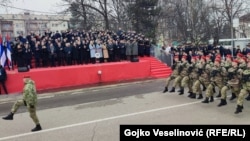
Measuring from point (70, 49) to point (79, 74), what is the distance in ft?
5.82

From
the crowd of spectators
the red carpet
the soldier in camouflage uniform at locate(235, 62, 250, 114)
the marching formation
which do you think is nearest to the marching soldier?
the marching formation

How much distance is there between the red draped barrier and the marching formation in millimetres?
6201

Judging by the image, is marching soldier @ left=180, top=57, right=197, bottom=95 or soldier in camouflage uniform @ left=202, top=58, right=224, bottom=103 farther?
marching soldier @ left=180, top=57, right=197, bottom=95

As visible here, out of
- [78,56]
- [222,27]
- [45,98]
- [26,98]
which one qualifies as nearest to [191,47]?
[78,56]

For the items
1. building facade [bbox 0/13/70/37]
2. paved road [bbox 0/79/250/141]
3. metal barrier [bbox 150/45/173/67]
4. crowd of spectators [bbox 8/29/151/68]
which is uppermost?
building facade [bbox 0/13/70/37]

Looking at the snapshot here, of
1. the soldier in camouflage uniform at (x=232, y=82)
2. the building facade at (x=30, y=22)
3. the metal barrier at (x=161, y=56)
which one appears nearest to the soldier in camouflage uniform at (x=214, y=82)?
the soldier in camouflage uniform at (x=232, y=82)

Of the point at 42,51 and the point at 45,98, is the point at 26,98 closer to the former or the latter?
the point at 45,98

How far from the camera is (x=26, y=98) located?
8.78 meters

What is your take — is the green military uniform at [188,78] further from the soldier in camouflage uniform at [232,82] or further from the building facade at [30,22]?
the building facade at [30,22]

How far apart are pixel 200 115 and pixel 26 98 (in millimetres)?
5035

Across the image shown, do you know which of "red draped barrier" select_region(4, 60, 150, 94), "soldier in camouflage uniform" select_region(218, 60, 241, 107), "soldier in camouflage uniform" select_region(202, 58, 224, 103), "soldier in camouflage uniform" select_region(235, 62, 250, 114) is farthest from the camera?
"red draped barrier" select_region(4, 60, 150, 94)

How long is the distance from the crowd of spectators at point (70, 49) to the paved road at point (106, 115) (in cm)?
434

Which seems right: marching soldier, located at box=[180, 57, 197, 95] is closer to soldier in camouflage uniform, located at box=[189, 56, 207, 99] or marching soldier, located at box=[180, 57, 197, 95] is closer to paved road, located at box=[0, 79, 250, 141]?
soldier in camouflage uniform, located at box=[189, 56, 207, 99]

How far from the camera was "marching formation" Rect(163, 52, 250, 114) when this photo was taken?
33.8 feet
